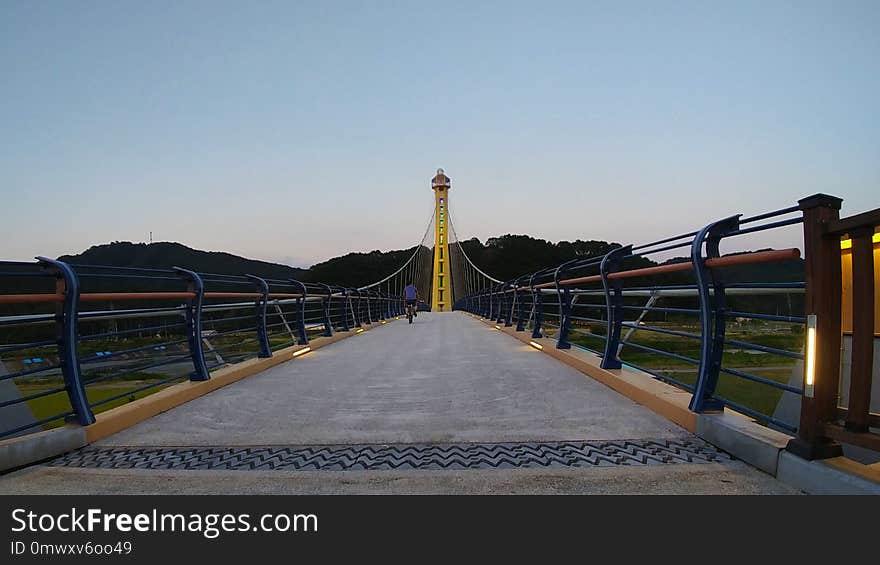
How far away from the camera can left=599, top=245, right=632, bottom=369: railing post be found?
4.43m

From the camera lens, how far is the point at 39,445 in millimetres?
2559

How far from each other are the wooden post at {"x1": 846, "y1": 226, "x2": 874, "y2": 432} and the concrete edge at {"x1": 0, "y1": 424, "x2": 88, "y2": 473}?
3.55m

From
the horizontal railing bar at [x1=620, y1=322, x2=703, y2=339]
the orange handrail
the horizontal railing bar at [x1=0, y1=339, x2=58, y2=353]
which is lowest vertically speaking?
the horizontal railing bar at [x1=620, y1=322, x2=703, y2=339]

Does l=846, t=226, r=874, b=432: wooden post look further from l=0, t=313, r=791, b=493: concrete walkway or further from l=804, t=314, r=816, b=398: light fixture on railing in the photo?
l=0, t=313, r=791, b=493: concrete walkway

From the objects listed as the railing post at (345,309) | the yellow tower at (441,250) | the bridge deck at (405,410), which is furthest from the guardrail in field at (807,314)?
the yellow tower at (441,250)

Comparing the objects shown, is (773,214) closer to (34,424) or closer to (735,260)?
(735,260)

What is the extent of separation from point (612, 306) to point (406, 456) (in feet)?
8.72

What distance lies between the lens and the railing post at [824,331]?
198cm

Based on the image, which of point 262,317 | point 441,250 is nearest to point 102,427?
point 262,317

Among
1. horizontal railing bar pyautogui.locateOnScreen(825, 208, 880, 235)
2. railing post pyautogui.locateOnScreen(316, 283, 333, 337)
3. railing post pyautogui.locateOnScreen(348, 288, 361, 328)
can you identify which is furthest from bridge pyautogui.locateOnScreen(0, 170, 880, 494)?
railing post pyautogui.locateOnScreen(348, 288, 361, 328)

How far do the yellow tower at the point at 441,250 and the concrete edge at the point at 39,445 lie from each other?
1777 inches

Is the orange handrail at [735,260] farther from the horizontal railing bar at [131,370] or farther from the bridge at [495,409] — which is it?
the horizontal railing bar at [131,370]
